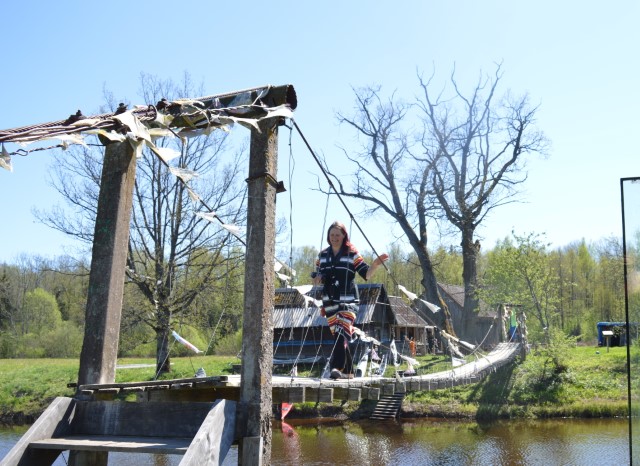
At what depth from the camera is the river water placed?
12352mm

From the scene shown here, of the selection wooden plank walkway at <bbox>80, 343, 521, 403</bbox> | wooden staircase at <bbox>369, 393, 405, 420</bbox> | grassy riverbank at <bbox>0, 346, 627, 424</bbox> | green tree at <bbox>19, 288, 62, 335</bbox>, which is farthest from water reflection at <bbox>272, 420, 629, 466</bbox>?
green tree at <bbox>19, 288, 62, 335</bbox>

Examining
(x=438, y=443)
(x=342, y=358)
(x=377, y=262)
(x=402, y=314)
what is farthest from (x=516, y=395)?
(x=377, y=262)

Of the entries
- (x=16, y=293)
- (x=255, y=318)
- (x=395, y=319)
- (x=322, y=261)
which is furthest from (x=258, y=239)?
(x=16, y=293)

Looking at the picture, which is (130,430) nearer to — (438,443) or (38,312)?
(438,443)

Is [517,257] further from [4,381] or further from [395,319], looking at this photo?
[4,381]

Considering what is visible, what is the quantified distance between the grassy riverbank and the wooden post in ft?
50.8

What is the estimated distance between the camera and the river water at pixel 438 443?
1235 centimetres

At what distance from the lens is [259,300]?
400 cm

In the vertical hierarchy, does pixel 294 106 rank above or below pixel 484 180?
below

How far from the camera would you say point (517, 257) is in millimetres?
23281

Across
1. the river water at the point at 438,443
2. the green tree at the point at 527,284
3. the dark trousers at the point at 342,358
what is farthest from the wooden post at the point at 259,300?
the green tree at the point at 527,284

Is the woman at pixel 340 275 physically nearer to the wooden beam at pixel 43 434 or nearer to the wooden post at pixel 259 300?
the wooden post at pixel 259 300

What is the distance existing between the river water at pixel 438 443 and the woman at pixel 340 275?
6489 mm

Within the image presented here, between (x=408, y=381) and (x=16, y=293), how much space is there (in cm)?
4170
